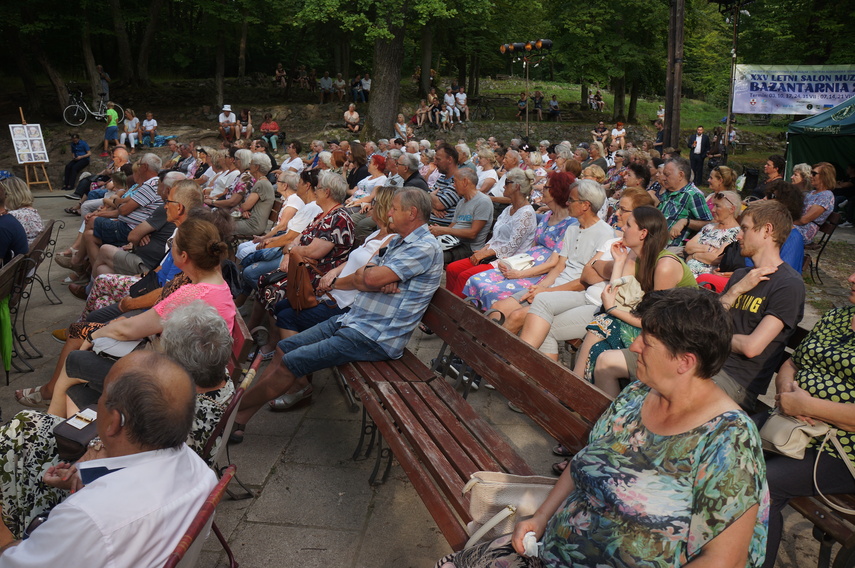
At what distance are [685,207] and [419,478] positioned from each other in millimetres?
5146

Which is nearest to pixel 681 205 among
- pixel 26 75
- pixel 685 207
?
pixel 685 207

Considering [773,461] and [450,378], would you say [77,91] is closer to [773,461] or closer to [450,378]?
[450,378]

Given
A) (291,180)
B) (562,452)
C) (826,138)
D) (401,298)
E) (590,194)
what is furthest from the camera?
(826,138)

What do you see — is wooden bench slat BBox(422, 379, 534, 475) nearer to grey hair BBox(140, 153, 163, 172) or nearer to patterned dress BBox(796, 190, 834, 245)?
grey hair BBox(140, 153, 163, 172)

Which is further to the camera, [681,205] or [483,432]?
[681,205]

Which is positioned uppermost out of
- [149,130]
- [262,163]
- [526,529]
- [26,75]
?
[26,75]

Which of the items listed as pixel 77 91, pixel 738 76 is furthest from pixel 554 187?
pixel 77 91

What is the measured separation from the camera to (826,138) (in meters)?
15.5

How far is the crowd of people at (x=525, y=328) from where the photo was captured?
1.96 metres

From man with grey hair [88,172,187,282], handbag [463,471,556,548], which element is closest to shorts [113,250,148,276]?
man with grey hair [88,172,187,282]

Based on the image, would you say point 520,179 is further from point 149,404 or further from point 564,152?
point 564,152

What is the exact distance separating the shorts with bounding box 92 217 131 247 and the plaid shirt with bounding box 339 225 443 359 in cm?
430

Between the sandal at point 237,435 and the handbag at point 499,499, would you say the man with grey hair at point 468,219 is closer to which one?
the sandal at point 237,435

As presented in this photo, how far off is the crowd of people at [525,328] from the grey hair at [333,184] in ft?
0.05
